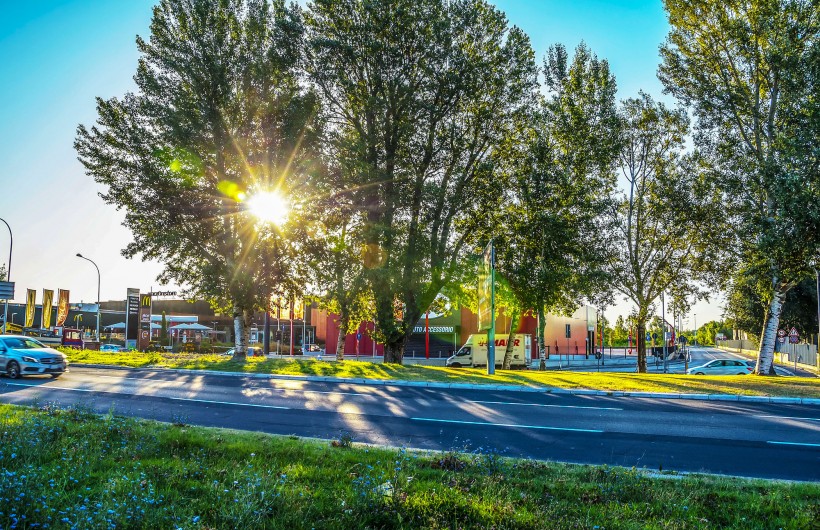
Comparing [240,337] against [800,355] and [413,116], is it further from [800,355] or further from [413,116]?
[800,355]

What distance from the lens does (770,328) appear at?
1091 inches

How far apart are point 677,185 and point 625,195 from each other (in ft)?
13.7

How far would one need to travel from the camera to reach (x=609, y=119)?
104ft

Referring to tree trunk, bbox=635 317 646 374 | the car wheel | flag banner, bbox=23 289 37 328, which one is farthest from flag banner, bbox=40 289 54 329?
tree trunk, bbox=635 317 646 374

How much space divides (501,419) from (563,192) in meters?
19.7

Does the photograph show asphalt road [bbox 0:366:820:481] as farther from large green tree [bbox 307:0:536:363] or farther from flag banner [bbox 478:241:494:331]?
large green tree [bbox 307:0:536:363]

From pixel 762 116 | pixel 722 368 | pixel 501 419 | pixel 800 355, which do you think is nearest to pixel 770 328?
pixel 762 116

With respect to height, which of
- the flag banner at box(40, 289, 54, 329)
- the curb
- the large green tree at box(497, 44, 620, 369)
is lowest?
the curb

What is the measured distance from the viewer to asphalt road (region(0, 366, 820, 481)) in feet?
29.9

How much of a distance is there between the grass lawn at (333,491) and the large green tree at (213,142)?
20.6 metres

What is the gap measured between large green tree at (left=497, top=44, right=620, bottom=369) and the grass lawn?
2317 centimetres

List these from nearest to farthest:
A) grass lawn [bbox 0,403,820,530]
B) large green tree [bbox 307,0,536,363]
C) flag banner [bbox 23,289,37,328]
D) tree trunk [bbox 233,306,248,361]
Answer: grass lawn [bbox 0,403,820,530]
large green tree [bbox 307,0,536,363]
tree trunk [bbox 233,306,248,361]
flag banner [bbox 23,289,37,328]

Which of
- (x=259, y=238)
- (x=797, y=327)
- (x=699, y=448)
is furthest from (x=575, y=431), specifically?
(x=797, y=327)

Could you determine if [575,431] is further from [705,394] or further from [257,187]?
[257,187]
